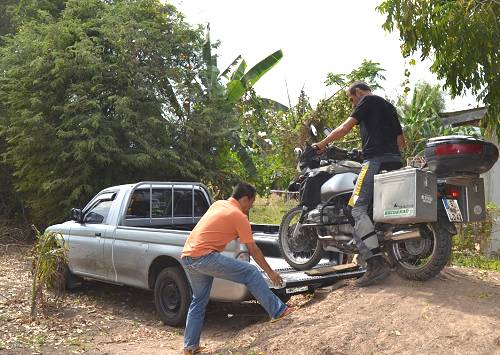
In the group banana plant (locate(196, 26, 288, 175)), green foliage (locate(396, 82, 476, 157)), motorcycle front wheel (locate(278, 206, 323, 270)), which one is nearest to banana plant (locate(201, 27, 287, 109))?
banana plant (locate(196, 26, 288, 175))

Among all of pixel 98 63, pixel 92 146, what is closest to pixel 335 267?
pixel 92 146

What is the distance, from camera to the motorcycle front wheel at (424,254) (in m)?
5.48

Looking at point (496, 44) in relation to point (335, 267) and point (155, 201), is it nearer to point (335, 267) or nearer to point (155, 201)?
point (335, 267)

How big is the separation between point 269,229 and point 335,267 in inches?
72.1

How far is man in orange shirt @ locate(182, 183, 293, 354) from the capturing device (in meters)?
5.57

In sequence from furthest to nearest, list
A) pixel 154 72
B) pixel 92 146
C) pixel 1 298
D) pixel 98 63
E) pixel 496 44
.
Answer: pixel 154 72
pixel 98 63
pixel 92 146
pixel 1 298
pixel 496 44

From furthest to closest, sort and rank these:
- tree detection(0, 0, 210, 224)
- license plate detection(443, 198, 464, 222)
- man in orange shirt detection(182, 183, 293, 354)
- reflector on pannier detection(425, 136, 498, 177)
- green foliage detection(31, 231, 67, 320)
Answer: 1. tree detection(0, 0, 210, 224)
2. green foliage detection(31, 231, 67, 320)
3. man in orange shirt detection(182, 183, 293, 354)
4. license plate detection(443, 198, 464, 222)
5. reflector on pannier detection(425, 136, 498, 177)

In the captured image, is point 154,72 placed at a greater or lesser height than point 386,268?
greater

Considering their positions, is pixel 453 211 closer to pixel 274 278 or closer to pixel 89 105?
pixel 274 278

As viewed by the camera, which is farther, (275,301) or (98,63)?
(98,63)

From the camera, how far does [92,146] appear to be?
12.7 metres

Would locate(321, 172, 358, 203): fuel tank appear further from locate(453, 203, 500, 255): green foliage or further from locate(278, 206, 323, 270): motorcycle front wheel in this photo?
locate(453, 203, 500, 255): green foliage

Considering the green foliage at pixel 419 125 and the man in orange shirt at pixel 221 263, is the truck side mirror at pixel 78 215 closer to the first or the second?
the man in orange shirt at pixel 221 263

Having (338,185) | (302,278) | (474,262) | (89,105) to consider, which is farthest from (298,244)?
(89,105)
